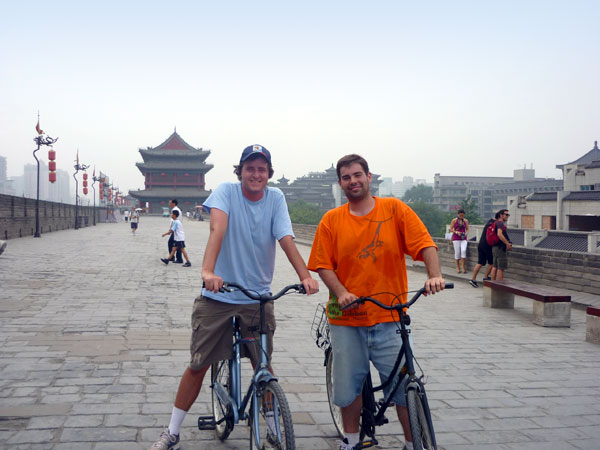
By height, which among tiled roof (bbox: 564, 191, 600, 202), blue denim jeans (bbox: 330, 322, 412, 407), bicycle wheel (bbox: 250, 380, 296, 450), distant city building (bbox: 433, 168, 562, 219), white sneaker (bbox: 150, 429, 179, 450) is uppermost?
distant city building (bbox: 433, 168, 562, 219)

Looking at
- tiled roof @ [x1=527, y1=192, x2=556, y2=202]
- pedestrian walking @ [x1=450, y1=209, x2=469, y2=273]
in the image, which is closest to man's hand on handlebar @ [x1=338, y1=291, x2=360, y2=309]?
pedestrian walking @ [x1=450, y1=209, x2=469, y2=273]

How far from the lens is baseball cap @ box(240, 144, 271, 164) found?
3096mm

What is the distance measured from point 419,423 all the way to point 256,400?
0.78m

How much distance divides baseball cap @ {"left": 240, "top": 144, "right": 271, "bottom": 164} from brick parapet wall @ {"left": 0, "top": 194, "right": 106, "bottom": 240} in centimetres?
2139

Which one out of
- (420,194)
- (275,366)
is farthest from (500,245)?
(420,194)

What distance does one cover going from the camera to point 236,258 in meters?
3.12

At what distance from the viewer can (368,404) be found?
312cm

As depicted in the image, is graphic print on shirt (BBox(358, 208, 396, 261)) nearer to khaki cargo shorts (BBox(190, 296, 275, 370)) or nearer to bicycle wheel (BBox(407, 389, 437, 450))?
khaki cargo shorts (BBox(190, 296, 275, 370))

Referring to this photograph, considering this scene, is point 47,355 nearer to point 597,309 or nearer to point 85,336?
point 85,336

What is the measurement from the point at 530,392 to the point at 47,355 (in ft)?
14.1

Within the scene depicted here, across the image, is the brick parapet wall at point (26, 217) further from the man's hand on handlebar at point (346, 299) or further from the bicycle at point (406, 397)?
the man's hand on handlebar at point (346, 299)

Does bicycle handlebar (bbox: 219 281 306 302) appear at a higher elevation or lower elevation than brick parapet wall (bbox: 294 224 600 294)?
higher

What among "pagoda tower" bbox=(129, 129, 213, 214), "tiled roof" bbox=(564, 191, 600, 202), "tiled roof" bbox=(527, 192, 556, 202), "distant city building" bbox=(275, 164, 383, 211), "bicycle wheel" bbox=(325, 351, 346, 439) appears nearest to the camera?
"bicycle wheel" bbox=(325, 351, 346, 439)

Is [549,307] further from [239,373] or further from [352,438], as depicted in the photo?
[239,373]
